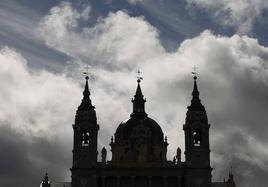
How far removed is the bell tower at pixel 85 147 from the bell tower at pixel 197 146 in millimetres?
13434

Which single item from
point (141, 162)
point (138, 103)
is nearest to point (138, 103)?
point (138, 103)

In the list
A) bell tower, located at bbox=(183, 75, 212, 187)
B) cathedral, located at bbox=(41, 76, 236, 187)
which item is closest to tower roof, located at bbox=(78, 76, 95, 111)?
cathedral, located at bbox=(41, 76, 236, 187)

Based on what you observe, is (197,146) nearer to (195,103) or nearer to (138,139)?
(195,103)

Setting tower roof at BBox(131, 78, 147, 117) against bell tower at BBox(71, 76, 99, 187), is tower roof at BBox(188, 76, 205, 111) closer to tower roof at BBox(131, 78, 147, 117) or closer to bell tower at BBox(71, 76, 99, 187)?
tower roof at BBox(131, 78, 147, 117)

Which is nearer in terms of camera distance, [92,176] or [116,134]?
[92,176]

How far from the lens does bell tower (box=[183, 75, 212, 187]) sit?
85537 millimetres

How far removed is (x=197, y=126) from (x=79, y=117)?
17432mm

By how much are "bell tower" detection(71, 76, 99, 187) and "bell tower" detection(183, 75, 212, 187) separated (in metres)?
13.4

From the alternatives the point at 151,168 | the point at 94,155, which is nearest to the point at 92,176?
the point at 94,155

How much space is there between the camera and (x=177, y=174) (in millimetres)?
86312

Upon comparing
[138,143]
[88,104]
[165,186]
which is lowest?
[165,186]

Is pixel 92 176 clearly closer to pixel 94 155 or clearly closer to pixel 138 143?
pixel 94 155

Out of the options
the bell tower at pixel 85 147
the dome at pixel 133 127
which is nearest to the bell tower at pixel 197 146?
the dome at pixel 133 127

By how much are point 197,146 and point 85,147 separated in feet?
53.4
